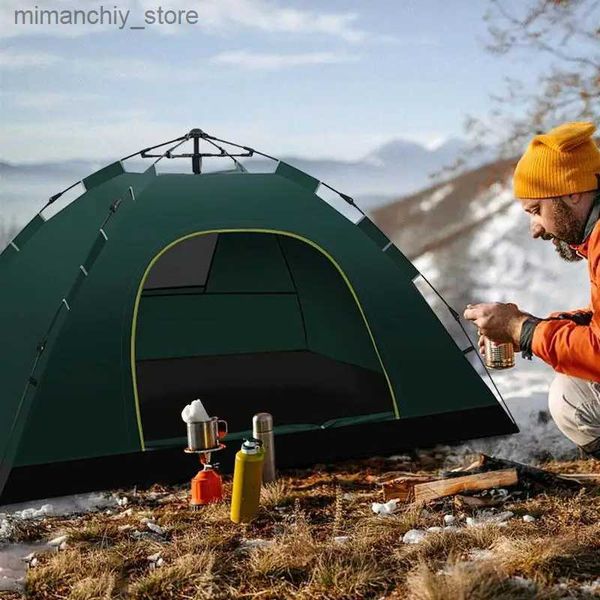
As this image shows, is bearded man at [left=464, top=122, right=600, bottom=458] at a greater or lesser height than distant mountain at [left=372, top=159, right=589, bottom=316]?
lesser

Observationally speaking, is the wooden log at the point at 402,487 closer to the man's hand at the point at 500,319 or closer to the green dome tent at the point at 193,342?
the green dome tent at the point at 193,342

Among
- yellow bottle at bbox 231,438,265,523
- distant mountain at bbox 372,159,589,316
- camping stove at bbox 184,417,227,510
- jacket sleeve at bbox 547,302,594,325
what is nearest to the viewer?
jacket sleeve at bbox 547,302,594,325

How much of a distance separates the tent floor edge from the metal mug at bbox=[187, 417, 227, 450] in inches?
11.3

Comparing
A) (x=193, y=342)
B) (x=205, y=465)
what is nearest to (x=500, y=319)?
(x=205, y=465)

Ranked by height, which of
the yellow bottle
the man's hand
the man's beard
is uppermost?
the man's beard

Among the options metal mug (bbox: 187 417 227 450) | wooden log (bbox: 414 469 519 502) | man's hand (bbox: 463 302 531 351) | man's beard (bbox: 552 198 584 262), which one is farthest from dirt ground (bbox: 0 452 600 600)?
man's beard (bbox: 552 198 584 262)

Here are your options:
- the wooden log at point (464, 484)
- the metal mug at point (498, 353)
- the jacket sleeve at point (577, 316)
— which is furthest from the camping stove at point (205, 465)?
the jacket sleeve at point (577, 316)

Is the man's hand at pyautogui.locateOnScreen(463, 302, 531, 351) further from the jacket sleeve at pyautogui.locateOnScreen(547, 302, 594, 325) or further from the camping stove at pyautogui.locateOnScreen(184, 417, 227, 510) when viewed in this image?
the camping stove at pyautogui.locateOnScreen(184, 417, 227, 510)

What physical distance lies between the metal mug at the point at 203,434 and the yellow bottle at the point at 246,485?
0.30m

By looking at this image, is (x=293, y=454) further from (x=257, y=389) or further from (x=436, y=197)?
(x=436, y=197)

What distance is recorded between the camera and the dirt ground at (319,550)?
9.77ft

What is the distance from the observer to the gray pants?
355 cm

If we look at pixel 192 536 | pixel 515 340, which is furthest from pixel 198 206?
pixel 515 340

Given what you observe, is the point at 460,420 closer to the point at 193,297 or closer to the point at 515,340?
the point at 515,340
